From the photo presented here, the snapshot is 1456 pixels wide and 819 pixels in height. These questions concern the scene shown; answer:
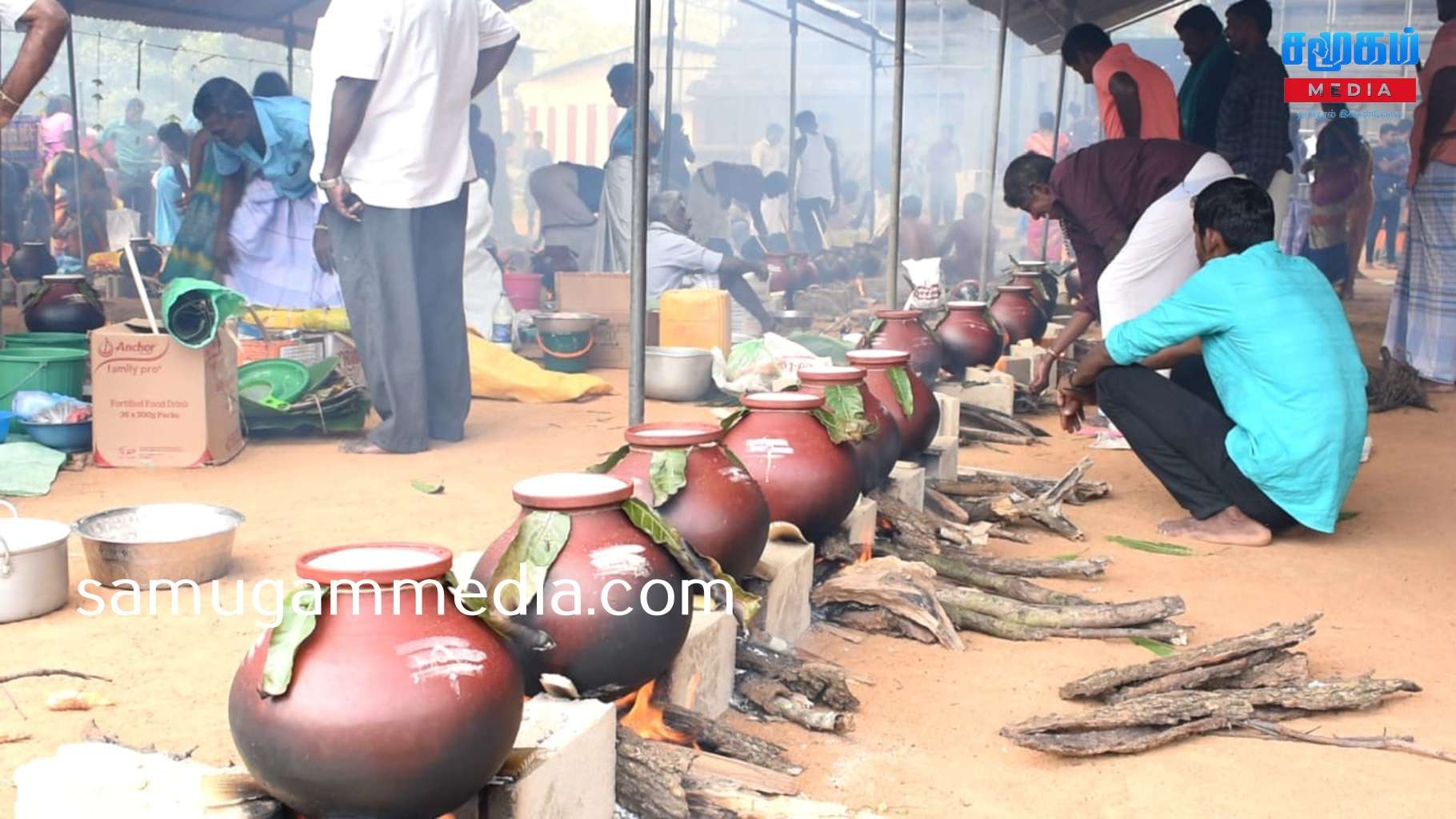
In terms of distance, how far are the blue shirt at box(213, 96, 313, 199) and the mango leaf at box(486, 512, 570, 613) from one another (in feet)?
21.1

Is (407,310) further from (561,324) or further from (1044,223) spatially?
(1044,223)

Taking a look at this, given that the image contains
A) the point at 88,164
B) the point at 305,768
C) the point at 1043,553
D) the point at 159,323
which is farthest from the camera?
the point at 88,164

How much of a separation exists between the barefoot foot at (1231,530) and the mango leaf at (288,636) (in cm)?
364

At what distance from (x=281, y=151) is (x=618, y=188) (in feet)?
10.1

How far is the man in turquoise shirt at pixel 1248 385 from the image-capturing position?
14.7 feet

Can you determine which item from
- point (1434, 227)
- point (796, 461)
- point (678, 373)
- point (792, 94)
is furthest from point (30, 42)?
point (792, 94)

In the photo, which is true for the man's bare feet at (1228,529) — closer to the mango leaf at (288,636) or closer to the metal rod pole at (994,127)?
the mango leaf at (288,636)

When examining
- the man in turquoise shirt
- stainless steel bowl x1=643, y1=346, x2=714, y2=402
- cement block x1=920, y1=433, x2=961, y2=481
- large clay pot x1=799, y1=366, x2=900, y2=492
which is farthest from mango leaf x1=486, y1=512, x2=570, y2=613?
stainless steel bowl x1=643, y1=346, x2=714, y2=402

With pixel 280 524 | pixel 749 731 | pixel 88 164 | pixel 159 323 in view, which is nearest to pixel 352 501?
pixel 280 524

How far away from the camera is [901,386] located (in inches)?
185

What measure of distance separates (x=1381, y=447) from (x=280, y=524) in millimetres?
5127

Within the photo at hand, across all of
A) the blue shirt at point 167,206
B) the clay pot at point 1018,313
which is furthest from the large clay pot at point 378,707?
the blue shirt at point 167,206

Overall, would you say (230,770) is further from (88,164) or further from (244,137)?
(88,164)

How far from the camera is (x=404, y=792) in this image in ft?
6.23
